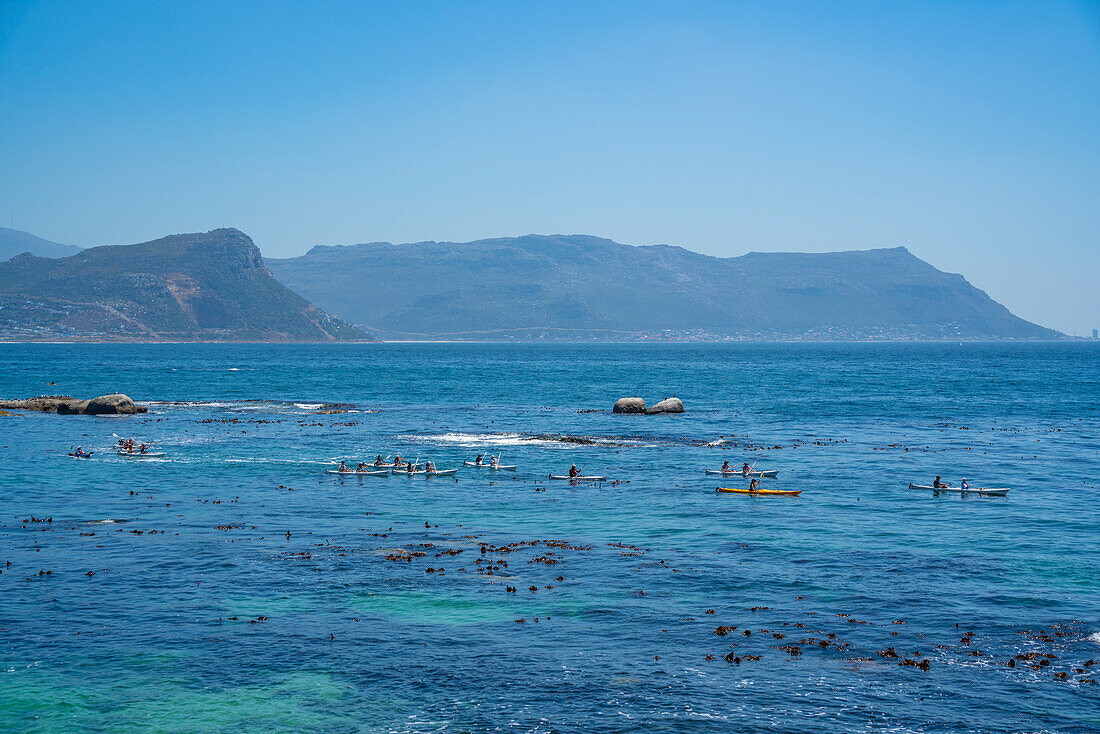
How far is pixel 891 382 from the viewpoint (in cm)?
15112

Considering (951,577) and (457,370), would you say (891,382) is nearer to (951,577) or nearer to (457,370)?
(457,370)

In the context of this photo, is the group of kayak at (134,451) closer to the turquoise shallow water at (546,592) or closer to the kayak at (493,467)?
the turquoise shallow water at (546,592)

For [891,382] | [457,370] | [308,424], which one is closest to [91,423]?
[308,424]

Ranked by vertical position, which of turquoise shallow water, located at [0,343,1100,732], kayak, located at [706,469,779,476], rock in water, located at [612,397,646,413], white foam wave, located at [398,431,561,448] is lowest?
turquoise shallow water, located at [0,343,1100,732]

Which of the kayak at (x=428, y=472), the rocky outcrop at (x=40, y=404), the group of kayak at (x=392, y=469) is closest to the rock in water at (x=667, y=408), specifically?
the group of kayak at (x=392, y=469)

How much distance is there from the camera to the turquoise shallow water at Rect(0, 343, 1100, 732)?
71.2ft

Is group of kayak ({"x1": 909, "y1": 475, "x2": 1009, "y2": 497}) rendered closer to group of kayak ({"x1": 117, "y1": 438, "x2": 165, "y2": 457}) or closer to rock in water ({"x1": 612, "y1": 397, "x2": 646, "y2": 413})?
rock in water ({"x1": 612, "y1": 397, "x2": 646, "y2": 413})

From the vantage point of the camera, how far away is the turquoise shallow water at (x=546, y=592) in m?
21.7

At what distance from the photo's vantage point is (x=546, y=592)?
3020cm

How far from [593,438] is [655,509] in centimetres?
2868

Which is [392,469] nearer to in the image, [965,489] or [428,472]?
[428,472]

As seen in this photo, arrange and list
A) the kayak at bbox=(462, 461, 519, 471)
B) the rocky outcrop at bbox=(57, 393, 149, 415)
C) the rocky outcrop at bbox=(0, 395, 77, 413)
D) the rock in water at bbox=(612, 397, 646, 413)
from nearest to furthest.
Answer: the kayak at bbox=(462, 461, 519, 471) < the rocky outcrop at bbox=(57, 393, 149, 415) < the rocky outcrop at bbox=(0, 395, 77, 413) < the rock in water at bbox=(612, 397, 646, 413)

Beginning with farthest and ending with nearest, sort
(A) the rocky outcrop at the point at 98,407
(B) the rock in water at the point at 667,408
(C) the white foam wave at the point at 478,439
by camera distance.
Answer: (B) the rock in water at the point at 667,408, (A) the rocky outcrop at the point at 98,407, (C) the white foam wave at the point at 478,439

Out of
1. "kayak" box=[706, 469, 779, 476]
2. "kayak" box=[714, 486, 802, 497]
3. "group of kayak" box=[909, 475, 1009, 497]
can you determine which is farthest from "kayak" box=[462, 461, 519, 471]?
"group of kayak" box=[909, 475, 1009, 497]
